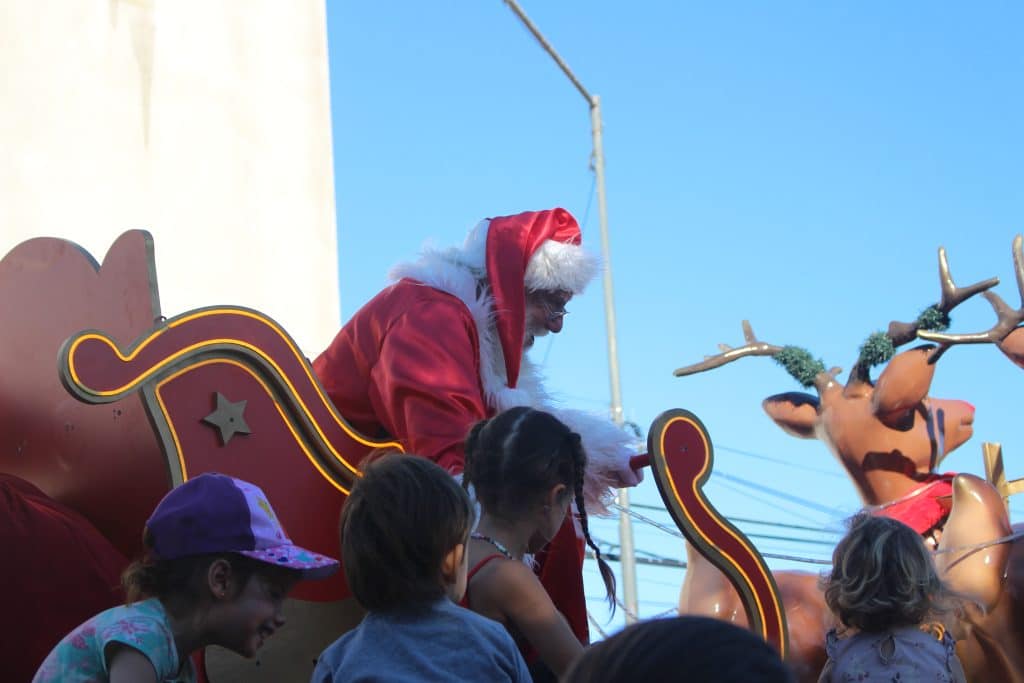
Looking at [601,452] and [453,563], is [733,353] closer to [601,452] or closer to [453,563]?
[601,452]

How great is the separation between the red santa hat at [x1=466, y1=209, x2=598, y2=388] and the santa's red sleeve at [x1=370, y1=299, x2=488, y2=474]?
17cm

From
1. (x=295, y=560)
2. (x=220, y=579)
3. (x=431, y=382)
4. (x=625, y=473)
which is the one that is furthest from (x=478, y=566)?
(x=625, y=473)

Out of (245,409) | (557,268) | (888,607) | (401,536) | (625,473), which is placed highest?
(557,268)

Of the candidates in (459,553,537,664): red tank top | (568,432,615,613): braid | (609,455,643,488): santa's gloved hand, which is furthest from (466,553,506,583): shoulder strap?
(609,455,643,488): santa's gloved hand

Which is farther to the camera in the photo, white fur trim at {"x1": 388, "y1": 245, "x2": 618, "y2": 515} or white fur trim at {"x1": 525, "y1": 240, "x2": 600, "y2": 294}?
white fur trim at {"x1": 525, "y1": 240, "x2": 600, "y2": 294}

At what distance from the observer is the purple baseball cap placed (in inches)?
76.7

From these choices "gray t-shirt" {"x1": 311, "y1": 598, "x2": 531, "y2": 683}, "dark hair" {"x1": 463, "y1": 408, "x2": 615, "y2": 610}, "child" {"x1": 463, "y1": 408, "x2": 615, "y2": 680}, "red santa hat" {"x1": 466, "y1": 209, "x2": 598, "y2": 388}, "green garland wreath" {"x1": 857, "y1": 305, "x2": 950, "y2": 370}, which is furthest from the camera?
"green garland wreath" {"x1": 857, "y1": 305, "x2": 950, "y2": 370}

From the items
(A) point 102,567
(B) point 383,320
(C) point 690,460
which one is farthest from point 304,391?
(C) point 690,460

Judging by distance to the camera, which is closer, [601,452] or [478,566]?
[478,566]

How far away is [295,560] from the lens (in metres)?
2.00

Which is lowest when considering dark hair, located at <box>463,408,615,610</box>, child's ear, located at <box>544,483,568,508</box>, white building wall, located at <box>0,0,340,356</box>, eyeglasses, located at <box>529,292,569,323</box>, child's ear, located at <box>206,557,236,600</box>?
child's ear, located at <box>206,557,236,600</box>

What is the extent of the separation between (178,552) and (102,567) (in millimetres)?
983

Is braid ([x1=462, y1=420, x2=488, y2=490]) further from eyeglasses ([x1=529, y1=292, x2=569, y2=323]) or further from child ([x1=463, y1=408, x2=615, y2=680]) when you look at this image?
eyeglasses ([x1=529, y1=292, x2=569, y2=323])

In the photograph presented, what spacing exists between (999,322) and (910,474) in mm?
948
